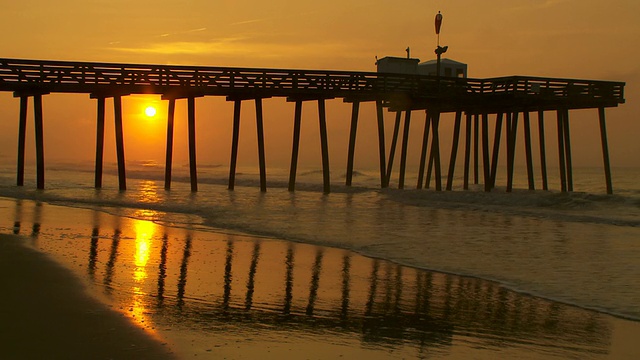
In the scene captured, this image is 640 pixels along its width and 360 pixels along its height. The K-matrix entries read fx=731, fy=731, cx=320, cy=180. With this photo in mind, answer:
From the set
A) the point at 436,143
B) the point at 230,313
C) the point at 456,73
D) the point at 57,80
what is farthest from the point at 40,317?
the point at 456,73

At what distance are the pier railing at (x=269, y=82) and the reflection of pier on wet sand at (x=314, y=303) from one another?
560 inches

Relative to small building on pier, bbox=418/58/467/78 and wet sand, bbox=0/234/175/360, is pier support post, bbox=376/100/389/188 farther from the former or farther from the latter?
wet sand, bbox=0/234/175/360

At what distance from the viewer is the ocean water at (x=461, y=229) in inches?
405

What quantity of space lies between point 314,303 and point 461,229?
30.8 feet

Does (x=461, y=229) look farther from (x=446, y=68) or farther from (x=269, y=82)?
(x=446, y=68)

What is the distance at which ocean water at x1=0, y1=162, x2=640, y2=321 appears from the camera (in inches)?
405

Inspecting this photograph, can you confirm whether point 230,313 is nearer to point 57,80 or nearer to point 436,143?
point 57,80

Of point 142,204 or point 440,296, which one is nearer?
point 440,296

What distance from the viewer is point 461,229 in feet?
55.3

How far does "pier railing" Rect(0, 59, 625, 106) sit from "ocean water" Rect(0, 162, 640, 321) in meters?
3.91

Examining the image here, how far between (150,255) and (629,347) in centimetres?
705

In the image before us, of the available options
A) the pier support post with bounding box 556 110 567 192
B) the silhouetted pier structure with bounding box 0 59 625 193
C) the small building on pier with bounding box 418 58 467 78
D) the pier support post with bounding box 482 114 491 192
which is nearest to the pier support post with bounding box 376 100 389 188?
the silhouetted pier structure with bounding box 0 59 625 193

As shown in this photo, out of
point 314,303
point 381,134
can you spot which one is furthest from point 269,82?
point 314,303

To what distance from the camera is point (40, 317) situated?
6848 millimetres
